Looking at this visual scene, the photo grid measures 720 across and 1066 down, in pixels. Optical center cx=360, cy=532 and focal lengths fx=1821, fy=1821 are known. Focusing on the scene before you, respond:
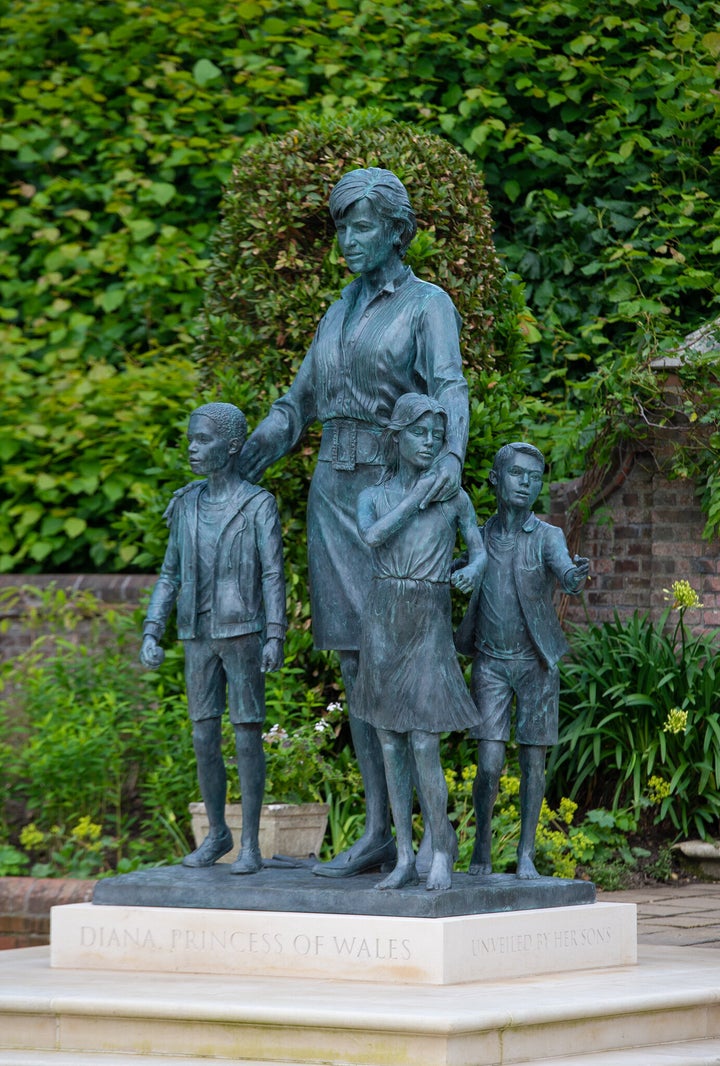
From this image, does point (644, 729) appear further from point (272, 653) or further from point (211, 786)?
point (272, 653)

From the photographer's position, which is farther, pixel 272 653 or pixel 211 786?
pixel 211 786

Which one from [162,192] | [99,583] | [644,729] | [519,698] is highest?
[162,192]

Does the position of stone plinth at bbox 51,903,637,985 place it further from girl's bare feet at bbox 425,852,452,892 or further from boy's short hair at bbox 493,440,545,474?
boy's short hair at bbox 493,440,545,474

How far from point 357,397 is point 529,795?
1493mm

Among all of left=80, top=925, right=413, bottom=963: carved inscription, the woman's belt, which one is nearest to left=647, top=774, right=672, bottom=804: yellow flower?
the woman's belt

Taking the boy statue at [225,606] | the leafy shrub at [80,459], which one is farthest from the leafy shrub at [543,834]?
the leafy shrub at [80,459]

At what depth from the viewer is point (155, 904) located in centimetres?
608

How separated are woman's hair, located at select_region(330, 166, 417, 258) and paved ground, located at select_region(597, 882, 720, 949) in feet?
9.82

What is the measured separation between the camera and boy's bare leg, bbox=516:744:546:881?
620 centimetres

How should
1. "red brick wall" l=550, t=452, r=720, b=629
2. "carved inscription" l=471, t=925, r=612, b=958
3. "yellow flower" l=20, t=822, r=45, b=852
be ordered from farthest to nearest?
1. "red brick wall" l=550, t=452, r=720, b=629
2. "yellow flower" l=20, t=822, r=45, b=852
3. "carved inscription" l=471, t=925, r=612, b=958

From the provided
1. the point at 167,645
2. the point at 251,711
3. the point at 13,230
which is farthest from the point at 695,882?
the point at 13,230

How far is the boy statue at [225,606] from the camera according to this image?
624cm

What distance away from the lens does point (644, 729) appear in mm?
9102

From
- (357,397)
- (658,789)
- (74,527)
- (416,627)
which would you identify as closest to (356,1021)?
(416,627)
